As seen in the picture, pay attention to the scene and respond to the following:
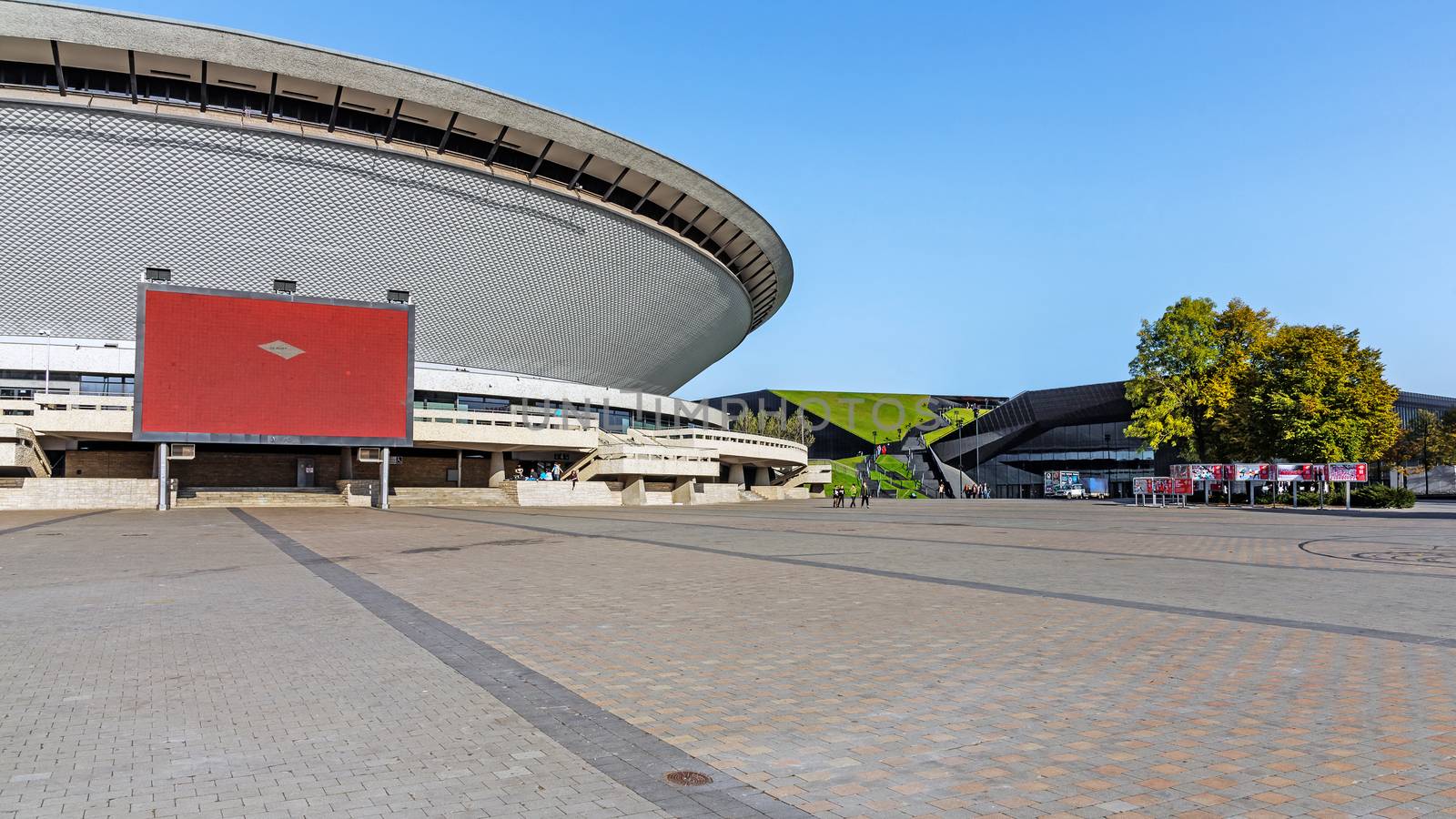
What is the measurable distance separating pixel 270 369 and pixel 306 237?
45.8 feet

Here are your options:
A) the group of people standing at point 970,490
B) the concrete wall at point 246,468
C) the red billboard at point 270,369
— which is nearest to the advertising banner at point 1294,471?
the red billboard at point 270,369

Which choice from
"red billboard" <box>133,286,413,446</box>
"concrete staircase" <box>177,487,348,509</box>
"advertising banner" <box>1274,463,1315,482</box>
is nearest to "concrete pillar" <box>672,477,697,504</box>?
"red billboard" <box>133,286,413,446</box>

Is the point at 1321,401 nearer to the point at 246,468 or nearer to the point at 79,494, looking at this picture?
the point at 246,468

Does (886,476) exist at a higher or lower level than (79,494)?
lower

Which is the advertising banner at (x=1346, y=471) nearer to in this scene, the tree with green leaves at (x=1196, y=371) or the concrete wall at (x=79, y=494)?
the tree with green leaves at (x=1196, y=371)

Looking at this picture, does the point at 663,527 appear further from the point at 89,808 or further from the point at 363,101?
the point at 363,101

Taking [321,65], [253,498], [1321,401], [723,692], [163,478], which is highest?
[321,65]

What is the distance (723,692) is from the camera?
6.01 m

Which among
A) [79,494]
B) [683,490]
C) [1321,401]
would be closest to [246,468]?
[79,494]

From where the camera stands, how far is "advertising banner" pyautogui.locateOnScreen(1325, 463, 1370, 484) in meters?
41.0

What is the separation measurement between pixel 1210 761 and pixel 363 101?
4947cm

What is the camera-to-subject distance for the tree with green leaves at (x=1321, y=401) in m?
46.3

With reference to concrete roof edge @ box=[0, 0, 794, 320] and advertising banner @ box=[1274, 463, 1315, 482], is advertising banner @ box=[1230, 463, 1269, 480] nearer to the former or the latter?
advertising banner @ box=[1274, 463, 1315, 482]

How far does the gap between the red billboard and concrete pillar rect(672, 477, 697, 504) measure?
53.7 feet
